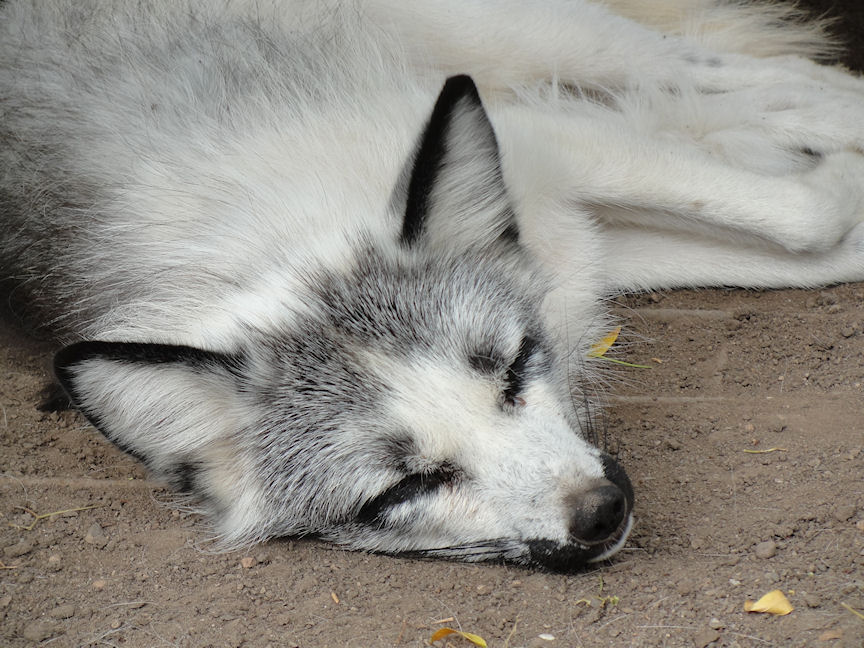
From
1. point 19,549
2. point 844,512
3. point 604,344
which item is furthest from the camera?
point 604,344

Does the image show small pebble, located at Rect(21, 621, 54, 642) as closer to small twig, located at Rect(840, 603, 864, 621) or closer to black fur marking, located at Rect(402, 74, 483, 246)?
black fur marking, located at Rect(402, 74, 483, 246)

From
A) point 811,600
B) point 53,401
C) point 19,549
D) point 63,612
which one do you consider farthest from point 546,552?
point 53,401

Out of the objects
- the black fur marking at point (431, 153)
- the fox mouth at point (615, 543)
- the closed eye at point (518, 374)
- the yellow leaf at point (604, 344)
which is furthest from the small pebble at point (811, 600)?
the black fur marking at point (431, 153)

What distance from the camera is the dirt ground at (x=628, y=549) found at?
2.28 metres

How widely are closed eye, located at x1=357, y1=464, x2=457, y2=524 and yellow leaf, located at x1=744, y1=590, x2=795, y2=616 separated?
818 millimetres

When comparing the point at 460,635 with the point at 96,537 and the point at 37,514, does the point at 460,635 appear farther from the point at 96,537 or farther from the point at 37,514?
the point at 37,514

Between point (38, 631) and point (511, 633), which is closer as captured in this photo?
point (511, 633)

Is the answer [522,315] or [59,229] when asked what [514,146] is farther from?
[59,229]

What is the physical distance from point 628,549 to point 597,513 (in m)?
0.29

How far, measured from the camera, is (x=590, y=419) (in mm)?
2900

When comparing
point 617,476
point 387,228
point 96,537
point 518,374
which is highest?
point 387,228

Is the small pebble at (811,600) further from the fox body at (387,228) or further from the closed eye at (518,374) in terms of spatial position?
the closed eye at (518,374)

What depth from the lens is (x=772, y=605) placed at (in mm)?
2188

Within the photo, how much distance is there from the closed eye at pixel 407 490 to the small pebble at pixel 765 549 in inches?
32.4
